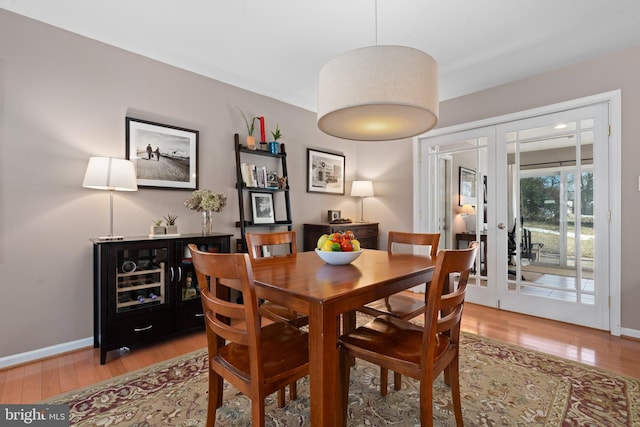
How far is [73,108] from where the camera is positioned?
242 centimetres

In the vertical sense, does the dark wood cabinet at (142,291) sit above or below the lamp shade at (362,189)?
below

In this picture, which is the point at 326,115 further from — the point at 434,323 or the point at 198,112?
the point at 198,112

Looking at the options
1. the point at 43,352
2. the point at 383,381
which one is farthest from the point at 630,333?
the point at 43,352

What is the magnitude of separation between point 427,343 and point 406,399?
0.74m

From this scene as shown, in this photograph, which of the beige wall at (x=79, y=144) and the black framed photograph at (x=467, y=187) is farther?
the black framed photograph at (x=467, y=187)

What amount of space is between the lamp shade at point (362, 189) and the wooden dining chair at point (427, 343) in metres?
2.80

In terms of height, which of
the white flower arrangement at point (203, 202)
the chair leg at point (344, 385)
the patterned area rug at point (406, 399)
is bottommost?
the patterned area rug at point (406, 399)

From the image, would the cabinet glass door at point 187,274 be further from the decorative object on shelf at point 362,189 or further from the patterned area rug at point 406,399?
the decorative object on shelf at point 362,189

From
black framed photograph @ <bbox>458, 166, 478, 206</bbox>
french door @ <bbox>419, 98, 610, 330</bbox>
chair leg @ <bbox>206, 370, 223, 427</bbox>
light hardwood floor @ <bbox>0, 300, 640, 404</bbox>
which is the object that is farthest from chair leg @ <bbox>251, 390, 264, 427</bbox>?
black framed photograph @ <bbox>458, 166, 478, 206</bbox>

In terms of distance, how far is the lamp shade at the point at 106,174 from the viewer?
226 centimetres

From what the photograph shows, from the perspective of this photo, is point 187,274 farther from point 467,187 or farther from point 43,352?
point 467,187

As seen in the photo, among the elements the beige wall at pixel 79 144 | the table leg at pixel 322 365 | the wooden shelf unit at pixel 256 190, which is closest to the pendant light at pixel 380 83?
the table leg at pixel 322 365

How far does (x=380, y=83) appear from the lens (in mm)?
1354

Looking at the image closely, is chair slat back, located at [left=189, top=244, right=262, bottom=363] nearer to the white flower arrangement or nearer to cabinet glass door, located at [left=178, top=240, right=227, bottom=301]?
cabinet glass door, located at [left=178, top=240, right=227, bottom=301]
